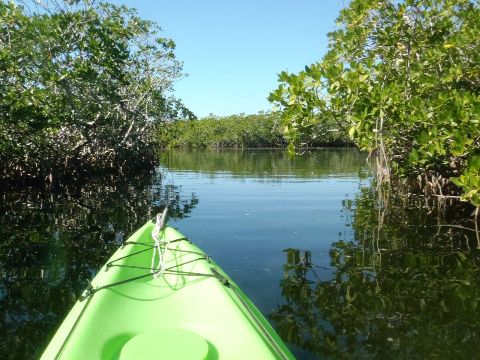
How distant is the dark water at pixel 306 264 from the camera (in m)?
3.60

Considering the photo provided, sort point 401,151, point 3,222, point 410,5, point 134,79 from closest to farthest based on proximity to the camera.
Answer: point 410,5
point 3,222
point 401,151
point 134,79

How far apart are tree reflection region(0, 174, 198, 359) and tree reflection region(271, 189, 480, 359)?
7.31ft

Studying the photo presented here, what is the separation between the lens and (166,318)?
314 centimetres

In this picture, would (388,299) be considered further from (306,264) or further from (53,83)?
(53,83)

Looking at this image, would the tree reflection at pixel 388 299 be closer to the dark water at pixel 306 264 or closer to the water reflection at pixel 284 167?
the dark water at pixel 306 264

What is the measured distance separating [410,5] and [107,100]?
10.7m

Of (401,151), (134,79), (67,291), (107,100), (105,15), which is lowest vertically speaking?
(67,291)

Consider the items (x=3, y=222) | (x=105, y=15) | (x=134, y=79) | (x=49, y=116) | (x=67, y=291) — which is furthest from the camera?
(x=134, y=79)

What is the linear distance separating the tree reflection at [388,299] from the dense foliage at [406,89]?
1028 millimetres

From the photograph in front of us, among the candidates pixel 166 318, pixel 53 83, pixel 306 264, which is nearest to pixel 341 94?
pixel 306 264

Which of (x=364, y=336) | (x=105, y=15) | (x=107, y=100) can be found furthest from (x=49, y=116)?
(x=364, y=336)

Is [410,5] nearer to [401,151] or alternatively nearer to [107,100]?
[401,151]

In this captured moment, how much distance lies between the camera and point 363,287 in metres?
4.76

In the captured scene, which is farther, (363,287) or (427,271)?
(427,271)
